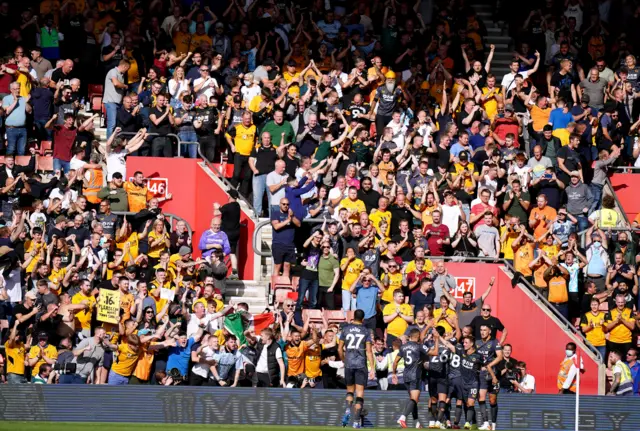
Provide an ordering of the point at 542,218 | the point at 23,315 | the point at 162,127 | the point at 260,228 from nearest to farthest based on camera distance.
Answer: the point at 23,315
the point at 260,228
the point at 542,218
the point at 162,127

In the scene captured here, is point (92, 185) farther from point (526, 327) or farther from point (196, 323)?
point (526, 327)

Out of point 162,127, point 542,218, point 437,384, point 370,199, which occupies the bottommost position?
point 437,384

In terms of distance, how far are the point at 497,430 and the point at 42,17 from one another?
13.6m

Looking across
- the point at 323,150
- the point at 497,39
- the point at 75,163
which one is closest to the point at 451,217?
the point at 323,150

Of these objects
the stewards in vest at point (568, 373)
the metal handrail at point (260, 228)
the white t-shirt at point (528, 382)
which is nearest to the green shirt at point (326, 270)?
the metal handrail at point (260, 228)

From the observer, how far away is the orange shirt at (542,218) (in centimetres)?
2823

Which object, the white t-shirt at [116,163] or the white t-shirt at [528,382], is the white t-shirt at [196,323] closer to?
the white t-shirt at [116,163]

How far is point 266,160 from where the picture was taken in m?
28.5

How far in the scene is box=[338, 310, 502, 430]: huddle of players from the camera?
23000 millimetres

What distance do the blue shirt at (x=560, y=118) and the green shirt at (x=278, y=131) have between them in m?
5.65

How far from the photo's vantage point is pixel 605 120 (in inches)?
1206

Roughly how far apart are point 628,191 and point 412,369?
930 centimetres

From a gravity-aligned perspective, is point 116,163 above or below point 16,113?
below

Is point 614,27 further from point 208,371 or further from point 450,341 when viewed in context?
point 208,371
